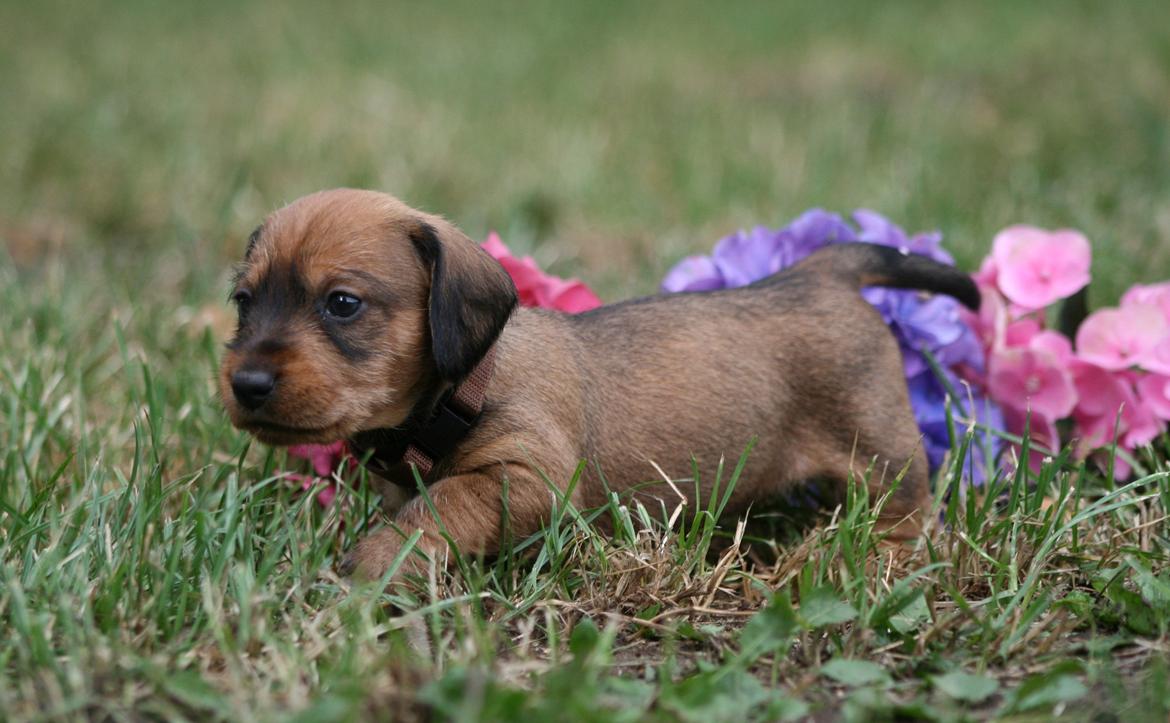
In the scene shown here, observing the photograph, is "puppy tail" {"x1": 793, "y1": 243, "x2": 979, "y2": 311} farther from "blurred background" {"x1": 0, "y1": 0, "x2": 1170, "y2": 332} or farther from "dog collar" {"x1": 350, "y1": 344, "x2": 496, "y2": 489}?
"blurred background" {"x1": 0, "y1": 0, "x2": 1170, "y2": 332}

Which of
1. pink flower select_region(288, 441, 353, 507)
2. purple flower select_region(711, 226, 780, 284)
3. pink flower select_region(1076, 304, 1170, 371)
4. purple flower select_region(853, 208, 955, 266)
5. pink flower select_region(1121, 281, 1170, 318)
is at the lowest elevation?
pink flower select_region(288, 441, 353, 507)

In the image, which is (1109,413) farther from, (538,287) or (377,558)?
(377,558)

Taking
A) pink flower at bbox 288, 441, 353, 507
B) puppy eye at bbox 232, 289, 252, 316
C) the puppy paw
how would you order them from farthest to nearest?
1. pink flower at bbox 288, 441, 353, 507
2. puppy eye at bbox 232, 289, 252, 316
3. the puppy paw

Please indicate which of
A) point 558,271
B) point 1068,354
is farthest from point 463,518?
point 558,271

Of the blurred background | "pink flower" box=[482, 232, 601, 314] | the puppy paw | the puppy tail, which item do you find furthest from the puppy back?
the puppy paw

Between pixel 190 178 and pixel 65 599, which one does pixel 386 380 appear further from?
pixel 190 178

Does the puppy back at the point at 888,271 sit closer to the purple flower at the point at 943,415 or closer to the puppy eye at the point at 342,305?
the purple flower at the point at 943,415

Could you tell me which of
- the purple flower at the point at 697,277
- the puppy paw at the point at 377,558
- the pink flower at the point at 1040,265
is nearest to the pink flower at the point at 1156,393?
the pink flower at the point at 1040,265

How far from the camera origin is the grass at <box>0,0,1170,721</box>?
7.82ft

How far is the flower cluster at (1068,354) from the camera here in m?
3.84

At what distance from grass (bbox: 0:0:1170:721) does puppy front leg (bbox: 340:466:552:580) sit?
0.26 feet

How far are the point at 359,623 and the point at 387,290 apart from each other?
2.76 ft

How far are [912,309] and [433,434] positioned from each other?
1.78 m

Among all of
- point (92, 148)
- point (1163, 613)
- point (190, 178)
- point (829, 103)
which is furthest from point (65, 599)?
point (829, 103)
